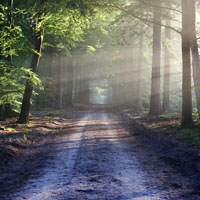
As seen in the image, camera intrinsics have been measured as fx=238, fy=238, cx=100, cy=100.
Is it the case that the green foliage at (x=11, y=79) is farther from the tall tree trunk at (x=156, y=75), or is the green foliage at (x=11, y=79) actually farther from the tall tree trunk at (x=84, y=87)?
the tall tree trunk at (x=84, y=87)

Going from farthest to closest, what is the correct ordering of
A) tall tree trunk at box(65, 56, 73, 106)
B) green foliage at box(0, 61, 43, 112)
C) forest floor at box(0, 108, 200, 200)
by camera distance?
tall tree trunk at box(65, 56, 73, 106) → green foliage at box(0, 61, 43, 112) → forest floor at box(0, 108, 200, 200)

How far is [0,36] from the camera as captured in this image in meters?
10.4

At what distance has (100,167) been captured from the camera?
234 inches

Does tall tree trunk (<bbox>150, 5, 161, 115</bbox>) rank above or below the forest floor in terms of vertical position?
above

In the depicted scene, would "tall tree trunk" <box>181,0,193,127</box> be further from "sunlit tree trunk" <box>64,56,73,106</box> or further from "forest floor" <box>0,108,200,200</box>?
"sunlit tree trunk" <box>64,56,73,106</box>

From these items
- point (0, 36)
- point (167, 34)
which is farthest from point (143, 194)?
point (167, 34)

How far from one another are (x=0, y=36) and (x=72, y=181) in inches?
314

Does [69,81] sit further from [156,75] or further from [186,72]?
[186,72]

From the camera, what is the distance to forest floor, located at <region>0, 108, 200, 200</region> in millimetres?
4312

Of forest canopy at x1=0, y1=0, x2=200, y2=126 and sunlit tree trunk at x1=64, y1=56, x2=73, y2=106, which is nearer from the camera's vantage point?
forest canopy at x1=0, y1=0, x2=200, y2=126

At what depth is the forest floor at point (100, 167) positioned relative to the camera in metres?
4.31

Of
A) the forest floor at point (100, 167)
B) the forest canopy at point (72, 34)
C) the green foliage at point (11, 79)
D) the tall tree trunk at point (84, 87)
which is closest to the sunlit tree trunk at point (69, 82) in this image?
the forest canopy at point (72, 34)

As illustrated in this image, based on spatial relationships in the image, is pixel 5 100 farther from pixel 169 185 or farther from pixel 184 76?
pixel 169 185

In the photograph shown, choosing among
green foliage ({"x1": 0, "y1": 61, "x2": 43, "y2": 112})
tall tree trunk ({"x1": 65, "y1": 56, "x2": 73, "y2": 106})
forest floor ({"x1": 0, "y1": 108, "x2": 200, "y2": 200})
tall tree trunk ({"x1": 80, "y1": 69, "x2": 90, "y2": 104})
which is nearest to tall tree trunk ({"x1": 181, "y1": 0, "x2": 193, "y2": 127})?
forest floor ({"x1": 0, "y1": 108, "x2": 200, "y2": 200})
